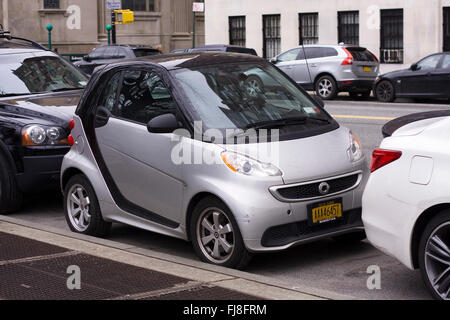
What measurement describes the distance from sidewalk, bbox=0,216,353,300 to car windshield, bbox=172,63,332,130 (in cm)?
130

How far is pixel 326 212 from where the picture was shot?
689cm

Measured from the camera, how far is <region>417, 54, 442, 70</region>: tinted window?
2412 cm

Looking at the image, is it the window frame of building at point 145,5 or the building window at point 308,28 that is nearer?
the building window at point 308,28

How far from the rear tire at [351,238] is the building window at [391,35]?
25.0 meters

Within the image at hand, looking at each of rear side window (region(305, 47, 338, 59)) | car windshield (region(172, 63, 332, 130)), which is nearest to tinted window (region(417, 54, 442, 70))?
rear side window (region(305, 47, 338, 59))

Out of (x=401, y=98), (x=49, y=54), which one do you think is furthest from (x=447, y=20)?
(x=49, y=54)

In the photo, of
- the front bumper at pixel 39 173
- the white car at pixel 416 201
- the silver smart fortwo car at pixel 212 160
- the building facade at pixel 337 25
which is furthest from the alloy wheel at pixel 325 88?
the white car at pixel 416 201

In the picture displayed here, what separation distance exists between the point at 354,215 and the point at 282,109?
45.6 inches

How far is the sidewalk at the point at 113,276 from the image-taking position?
574 cm

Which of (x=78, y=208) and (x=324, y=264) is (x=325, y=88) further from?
(x=324, y=264)

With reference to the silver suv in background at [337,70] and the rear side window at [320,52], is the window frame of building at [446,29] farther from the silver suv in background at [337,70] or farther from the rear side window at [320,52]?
the rear side window at [320,52]

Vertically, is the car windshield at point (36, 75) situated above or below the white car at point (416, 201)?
above

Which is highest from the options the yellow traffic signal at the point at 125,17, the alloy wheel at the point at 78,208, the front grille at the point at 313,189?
the yellow traffic signal at the point at 125,17

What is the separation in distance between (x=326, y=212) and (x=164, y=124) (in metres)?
1.57
